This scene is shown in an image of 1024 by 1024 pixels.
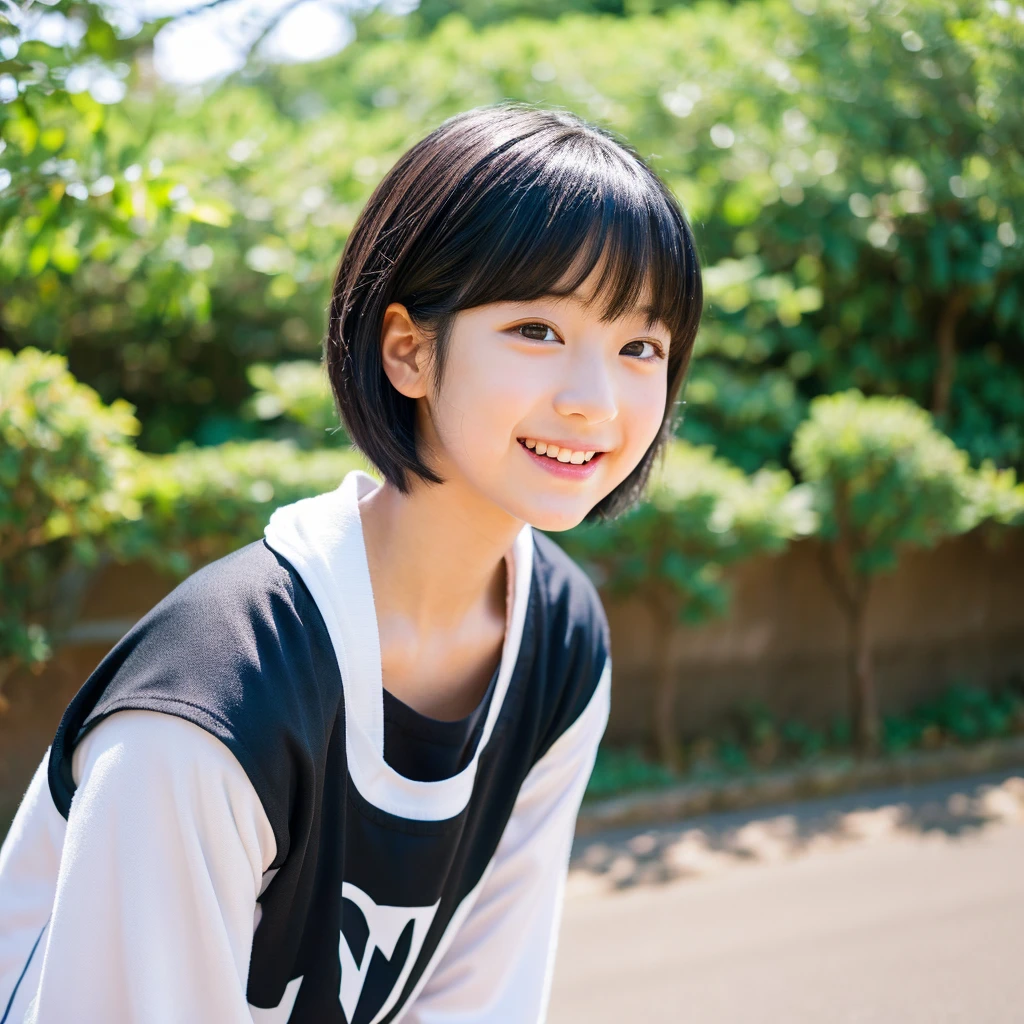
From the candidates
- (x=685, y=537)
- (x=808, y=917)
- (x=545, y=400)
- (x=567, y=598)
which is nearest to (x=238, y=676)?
(x=545, y=400)

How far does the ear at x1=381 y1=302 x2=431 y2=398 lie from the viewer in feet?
4.68

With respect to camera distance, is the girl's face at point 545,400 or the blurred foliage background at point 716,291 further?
the blurred foliage background at point 716,291

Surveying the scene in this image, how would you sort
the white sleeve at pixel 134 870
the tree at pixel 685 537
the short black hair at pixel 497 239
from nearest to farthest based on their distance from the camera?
1. the white sleeve at pixel 134 870
2. the short black hair at pixel 497 239
3. the tree at pixel 685 537

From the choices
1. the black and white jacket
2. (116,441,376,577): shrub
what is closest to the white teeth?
the black and white jacket

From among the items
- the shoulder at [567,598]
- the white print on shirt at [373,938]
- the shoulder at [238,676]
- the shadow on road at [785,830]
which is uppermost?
the shoulder at [238,676]

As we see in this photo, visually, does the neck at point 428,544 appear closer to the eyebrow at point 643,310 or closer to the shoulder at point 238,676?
the shoulder at point 238,676

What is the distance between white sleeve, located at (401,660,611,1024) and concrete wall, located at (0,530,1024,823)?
8.88 feet

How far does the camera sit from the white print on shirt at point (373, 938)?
1.48 metres

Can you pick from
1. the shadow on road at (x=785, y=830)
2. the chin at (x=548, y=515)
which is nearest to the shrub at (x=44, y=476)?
the shadow on road at (x=785, y=830)

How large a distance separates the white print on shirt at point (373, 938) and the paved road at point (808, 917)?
5.07 ft

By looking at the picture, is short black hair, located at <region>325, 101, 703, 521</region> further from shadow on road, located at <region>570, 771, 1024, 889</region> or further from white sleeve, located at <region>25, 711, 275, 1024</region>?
shadow on road, located at <region>570, 771, 1024, 889</region>

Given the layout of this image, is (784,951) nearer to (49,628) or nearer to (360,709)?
(360,709)

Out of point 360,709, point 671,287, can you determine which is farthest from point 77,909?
point 671,287

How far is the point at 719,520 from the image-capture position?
4.27m
